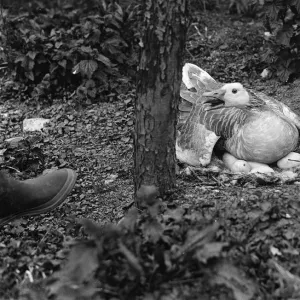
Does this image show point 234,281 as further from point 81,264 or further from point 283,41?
point 283,41

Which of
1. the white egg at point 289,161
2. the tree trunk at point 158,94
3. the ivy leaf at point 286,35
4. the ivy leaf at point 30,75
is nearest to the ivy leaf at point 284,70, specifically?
the ivy leaf at point 286,35

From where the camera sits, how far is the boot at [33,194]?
3955 mm

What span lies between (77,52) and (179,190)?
9.70 feet

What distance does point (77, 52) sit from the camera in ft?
21.0

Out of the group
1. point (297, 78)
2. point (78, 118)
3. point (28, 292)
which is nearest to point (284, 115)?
point (297, 78)

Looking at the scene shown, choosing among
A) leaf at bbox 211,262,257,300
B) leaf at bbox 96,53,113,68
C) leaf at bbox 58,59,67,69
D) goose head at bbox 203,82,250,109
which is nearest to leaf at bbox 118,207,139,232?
leaf at bbox 211,262,257,300

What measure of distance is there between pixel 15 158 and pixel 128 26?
2.52 meters

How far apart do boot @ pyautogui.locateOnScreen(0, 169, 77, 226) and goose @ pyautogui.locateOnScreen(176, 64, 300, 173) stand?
118 centimetres

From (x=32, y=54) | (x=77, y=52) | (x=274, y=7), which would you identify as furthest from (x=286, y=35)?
(x=32, y=54)

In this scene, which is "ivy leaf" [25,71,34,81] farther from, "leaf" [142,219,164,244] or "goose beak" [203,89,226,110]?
"leaf" [142,219,164,244]

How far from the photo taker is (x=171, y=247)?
2.84 metres

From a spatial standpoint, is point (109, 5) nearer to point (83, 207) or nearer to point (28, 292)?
point (83, 207)

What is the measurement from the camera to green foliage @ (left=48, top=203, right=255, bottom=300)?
264 cm

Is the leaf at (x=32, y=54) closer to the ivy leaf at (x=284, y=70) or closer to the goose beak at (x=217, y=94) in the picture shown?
the goose beak at (x=217, y=94)
